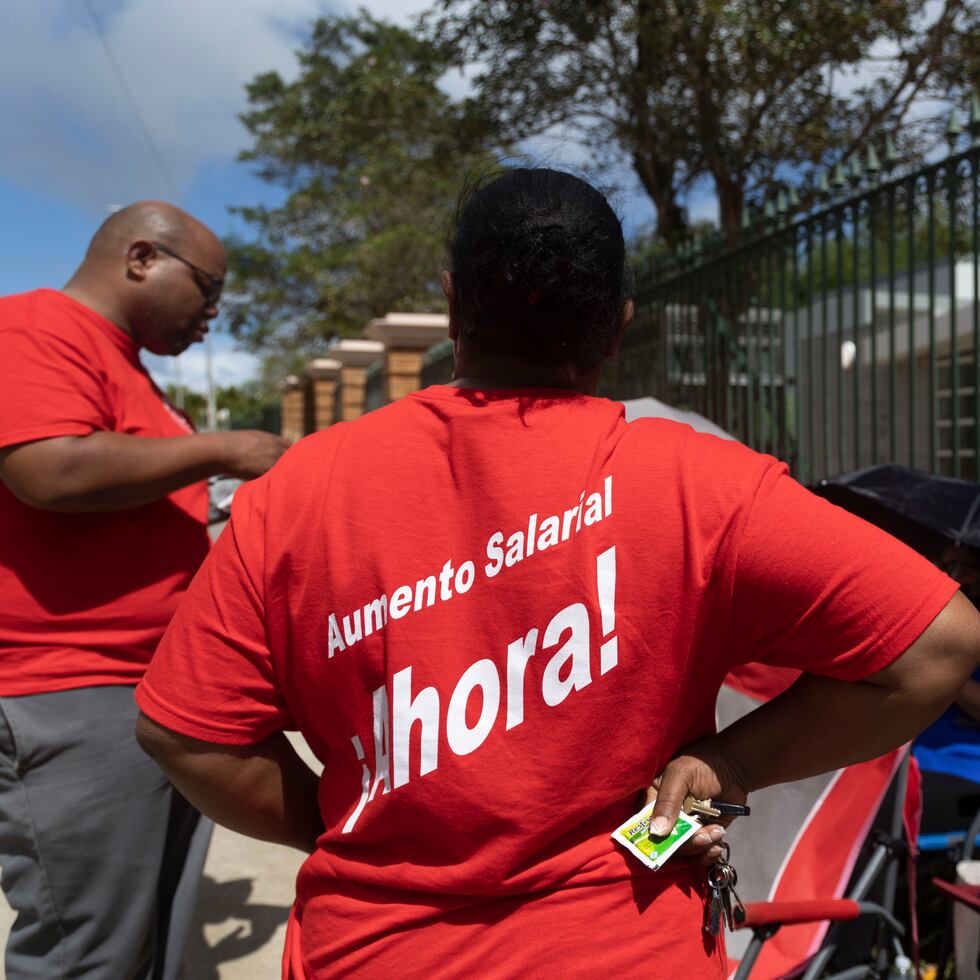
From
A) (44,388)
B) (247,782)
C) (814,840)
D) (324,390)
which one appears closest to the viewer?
(247,782)

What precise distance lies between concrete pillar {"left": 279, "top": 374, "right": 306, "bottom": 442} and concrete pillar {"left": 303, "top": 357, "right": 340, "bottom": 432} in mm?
1792

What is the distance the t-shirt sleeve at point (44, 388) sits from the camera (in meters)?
1.78

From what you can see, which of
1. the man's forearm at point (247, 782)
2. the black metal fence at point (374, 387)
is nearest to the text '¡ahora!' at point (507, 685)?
the man's forearm at point (247, 782)

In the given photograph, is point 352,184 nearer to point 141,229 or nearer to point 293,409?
point 293,409

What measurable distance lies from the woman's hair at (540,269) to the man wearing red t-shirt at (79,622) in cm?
93

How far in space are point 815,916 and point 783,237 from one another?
3.97m

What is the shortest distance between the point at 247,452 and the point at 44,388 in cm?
40

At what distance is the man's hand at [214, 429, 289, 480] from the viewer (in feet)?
6.47

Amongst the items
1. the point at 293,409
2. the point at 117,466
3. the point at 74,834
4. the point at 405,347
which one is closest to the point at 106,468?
the point at 117,466

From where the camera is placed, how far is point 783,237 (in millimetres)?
5121

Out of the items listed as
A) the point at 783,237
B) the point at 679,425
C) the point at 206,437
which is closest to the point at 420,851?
the point at 679,425

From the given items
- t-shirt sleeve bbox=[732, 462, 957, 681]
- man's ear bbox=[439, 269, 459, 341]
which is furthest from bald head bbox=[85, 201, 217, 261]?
t-shirt sleeve bbox=[732, 462, 957, 681]

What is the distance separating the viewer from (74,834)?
74.8 inches

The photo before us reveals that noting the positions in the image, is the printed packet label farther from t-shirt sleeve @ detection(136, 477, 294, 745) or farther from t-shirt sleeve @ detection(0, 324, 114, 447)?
t-shirt sleeve @ detection(0, 324, 114, 447)
